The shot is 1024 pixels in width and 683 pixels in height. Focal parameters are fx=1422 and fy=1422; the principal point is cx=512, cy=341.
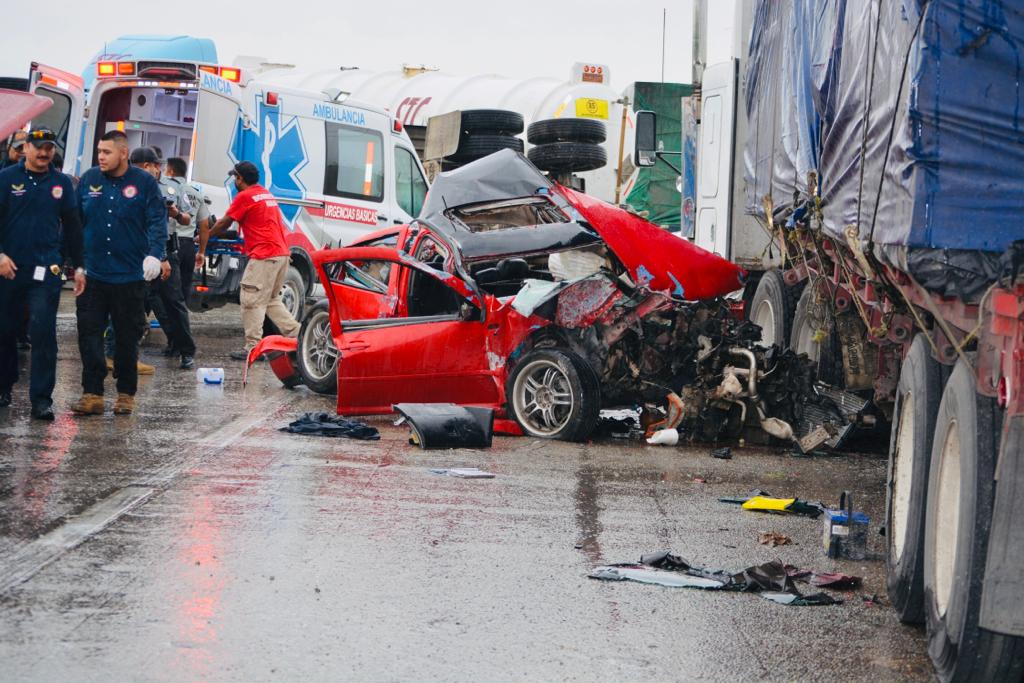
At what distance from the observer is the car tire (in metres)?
22.0

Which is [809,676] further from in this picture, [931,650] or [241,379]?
[241,379]

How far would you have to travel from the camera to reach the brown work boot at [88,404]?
984cm

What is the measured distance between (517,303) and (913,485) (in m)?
5.03

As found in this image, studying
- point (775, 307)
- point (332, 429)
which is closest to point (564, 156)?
point (775, 307)

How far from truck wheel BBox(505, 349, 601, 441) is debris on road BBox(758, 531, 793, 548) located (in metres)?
3.01

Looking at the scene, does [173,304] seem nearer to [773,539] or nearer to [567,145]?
[773,539]

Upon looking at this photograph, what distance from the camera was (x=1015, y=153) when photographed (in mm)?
4180

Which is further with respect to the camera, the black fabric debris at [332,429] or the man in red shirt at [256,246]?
the man in red shirt at [256,246]

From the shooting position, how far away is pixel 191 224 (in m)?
14.4

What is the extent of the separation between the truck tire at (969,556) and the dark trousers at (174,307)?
10.1m

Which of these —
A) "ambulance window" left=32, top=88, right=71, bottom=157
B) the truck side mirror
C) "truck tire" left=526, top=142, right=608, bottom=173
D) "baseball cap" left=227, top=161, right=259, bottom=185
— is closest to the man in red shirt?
"baseball cap" left=227, top=161, right=259, bottom=185

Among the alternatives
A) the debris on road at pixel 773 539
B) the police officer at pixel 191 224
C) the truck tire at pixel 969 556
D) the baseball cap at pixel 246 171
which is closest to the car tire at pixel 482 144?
the police officer at pixel 191 224

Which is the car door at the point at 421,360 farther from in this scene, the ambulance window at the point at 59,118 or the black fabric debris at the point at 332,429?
the ambulance window at the point at 59,118

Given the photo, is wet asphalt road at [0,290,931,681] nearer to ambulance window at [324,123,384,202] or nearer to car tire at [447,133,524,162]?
ambulance window at [324,123,384,202]
